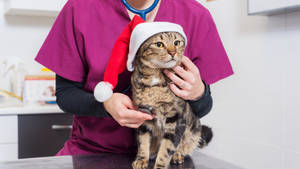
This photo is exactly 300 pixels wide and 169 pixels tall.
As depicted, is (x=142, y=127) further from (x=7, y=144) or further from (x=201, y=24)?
(x=7, y=144)

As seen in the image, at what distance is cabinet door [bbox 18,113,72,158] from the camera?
1.76 metres

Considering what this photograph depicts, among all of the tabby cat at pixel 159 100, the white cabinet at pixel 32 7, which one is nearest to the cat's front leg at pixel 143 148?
the tabby cat at pixel 159 100

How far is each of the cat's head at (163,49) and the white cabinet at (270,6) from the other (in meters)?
0.63

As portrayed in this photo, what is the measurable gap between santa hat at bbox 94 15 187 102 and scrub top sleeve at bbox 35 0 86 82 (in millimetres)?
234

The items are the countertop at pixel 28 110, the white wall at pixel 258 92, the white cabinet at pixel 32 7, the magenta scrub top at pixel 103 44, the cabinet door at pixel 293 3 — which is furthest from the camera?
the white cabinet at pixel 32 7

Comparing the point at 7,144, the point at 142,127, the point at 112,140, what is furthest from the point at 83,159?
the point at 7,144

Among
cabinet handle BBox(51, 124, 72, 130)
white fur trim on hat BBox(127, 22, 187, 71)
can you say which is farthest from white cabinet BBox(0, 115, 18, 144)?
white fur trim on hat BBox(127, 22, 187, 71)

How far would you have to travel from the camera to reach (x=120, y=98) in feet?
2.38

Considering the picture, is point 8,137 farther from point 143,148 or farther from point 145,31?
point 145,31

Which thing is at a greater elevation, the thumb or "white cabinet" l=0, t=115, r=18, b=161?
the thumb

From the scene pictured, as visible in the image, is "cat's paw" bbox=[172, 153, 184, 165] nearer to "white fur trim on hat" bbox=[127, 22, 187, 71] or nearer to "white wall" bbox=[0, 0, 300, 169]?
"white fur trim on hat" bbox=[127, 22, 187, 71]

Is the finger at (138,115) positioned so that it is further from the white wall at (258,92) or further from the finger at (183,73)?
the white wall at (258,92)

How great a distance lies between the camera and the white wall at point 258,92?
4.10 feet

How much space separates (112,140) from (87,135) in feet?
0.27
